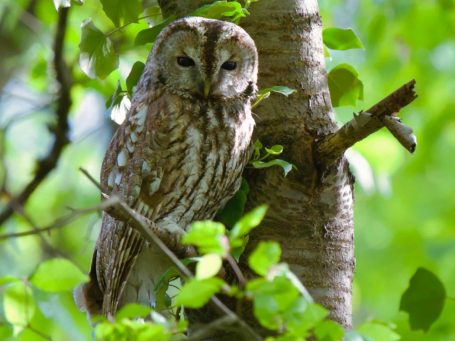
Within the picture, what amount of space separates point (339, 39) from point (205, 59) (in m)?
0.38

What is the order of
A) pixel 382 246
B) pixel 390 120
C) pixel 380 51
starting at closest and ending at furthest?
pixel 390 120 < pixel 380 51 < pixel 382 246

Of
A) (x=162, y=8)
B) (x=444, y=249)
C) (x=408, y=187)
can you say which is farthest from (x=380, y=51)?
(x=162, y=8)

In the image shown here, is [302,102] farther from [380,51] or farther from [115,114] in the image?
[380,51]

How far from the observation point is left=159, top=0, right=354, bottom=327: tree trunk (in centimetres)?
206

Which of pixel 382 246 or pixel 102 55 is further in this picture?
pixel 382 246

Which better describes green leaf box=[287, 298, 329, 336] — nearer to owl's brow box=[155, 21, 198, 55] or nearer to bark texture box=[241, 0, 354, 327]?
bark texture box=[241, 0, 354, 327]

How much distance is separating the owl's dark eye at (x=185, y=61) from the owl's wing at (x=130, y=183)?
13cm

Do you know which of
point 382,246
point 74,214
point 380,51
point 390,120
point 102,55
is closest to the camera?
point 74,214

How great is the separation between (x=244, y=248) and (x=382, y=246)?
397cm

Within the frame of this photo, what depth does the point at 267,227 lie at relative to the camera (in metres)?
2.07

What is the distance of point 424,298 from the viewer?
162cm

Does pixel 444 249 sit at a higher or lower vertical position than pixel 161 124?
lower

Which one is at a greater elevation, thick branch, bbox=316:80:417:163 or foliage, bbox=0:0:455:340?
thick branch, bbox=316:80:417:163

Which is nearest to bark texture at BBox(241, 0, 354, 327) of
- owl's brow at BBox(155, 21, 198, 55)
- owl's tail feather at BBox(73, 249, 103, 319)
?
owl's brow at BBox(155, 21, 198, 55)
